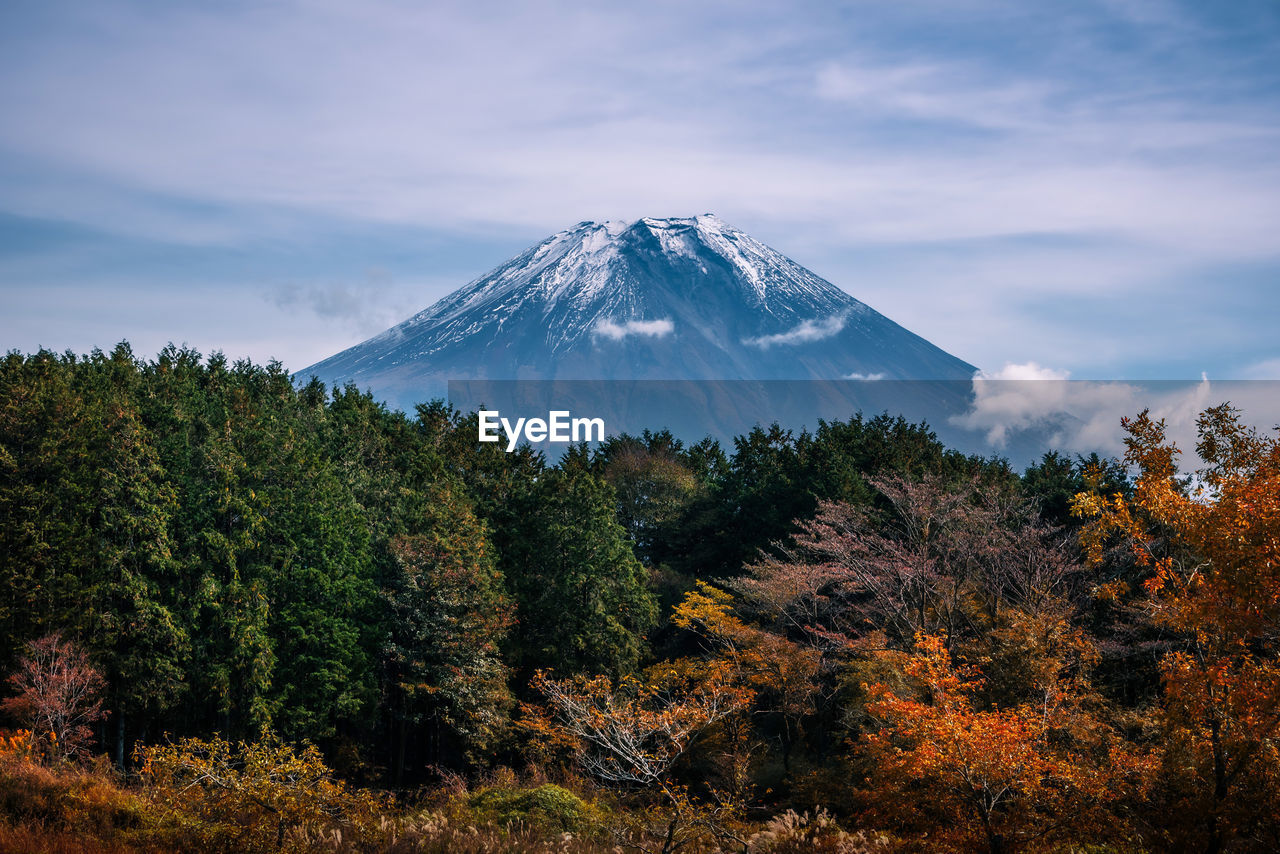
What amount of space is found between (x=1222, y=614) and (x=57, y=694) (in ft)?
91.2

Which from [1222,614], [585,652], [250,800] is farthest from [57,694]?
[1222,614]

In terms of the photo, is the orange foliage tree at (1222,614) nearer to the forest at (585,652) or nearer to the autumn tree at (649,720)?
the forest at (585,652)

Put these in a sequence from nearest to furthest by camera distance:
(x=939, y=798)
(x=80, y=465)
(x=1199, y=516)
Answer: (x=1199, y=516)
(x=939, y=798)
(x=80, y=465)

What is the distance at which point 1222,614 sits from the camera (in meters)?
11.5

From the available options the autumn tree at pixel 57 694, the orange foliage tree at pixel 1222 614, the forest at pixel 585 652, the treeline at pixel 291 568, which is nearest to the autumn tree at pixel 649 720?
the forest at pixel 585 652

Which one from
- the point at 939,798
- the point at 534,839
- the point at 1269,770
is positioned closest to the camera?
the point at 1269,770

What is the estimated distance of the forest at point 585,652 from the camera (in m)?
13.6

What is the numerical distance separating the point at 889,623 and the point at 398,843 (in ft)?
71.1

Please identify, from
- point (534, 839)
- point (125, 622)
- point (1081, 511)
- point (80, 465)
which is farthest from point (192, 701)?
point (1081, 511)

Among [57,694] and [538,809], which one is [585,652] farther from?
[57,694]

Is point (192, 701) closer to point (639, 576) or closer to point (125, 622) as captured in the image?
point (125, 622)

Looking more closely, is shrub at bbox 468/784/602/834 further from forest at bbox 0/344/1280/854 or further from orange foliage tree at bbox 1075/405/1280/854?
orange foliage tree at bbox 1075/405/1280/854

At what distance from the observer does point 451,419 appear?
62438 mm

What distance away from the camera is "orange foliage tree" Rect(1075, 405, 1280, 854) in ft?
35.9
